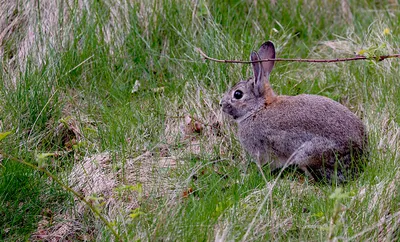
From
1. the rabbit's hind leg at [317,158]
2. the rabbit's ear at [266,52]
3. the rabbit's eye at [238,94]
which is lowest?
the rabbit's hind leg at [317,158]

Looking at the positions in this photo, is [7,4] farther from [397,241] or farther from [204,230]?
[397,241]

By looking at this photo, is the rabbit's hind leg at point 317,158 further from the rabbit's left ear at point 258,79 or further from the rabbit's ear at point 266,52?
the rabbit's ear at point 266,52

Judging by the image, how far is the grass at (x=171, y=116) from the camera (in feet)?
15.6

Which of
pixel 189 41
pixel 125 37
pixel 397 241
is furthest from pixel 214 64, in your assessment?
pixel 397 241

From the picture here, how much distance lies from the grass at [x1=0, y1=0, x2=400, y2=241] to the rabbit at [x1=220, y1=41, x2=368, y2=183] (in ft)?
0.51

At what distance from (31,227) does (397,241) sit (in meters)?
2.55

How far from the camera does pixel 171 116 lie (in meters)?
6.46

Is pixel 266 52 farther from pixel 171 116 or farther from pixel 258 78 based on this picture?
pixel 171 116

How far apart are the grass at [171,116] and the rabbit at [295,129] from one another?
154 mm

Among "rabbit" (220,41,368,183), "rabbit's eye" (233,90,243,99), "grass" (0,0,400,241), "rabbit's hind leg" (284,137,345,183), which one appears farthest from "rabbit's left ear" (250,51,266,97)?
"rabbit's hind leg" (284,137,345,183)

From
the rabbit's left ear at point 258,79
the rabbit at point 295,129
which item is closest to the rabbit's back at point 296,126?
Result: the rabbit at point 295,129

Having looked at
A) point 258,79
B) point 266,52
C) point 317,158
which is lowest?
point 317,158

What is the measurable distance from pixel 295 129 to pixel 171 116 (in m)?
Result: 1.22

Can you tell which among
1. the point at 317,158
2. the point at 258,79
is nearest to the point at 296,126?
the point at 317,158
